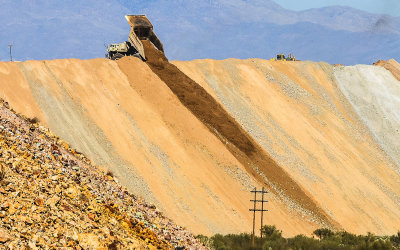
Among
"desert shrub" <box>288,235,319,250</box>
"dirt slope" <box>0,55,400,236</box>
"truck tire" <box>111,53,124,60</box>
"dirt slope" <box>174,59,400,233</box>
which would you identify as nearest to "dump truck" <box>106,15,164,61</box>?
"truck tire" <box>111,53,124,60</box>

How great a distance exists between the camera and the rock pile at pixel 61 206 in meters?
13.8

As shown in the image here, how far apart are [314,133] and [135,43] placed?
1933 cm

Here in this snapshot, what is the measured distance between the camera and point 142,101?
49375 mm

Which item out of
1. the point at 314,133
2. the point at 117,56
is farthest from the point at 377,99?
the point at 117,56

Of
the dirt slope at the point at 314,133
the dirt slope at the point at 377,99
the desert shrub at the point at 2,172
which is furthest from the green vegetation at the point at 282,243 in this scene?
the dirt slope at the point at 377,99

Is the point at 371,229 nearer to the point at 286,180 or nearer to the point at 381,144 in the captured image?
the point at 286,180

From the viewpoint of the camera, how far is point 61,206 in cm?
1529

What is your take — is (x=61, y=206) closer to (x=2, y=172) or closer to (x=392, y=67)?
(x=2, y=172)

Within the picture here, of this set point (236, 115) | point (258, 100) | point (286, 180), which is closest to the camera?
point (286, 180)

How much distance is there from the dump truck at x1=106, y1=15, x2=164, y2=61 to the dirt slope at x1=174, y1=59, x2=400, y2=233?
4505 mm

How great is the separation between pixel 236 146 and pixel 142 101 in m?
8.58

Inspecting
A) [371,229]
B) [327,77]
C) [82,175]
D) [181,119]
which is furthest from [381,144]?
[82,175]

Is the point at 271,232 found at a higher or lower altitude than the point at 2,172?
higher

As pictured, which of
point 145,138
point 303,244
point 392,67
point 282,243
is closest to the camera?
point 303,244
